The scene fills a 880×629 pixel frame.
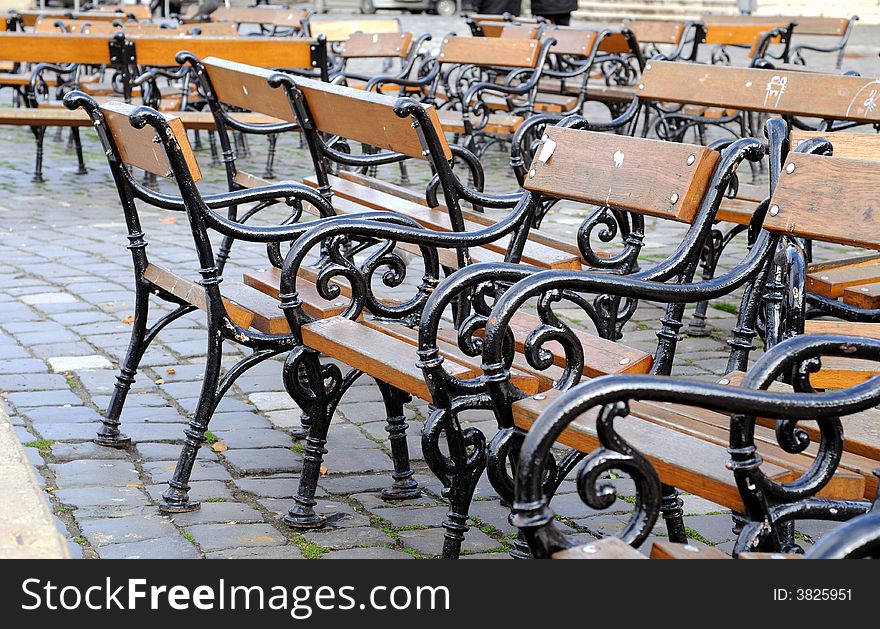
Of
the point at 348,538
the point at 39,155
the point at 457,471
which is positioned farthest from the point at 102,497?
the point at 39,155

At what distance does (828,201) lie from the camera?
298cm

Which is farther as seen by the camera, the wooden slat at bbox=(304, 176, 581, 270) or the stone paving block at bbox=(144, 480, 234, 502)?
the wooden slat at bbox=(304, 176, 581, 270)

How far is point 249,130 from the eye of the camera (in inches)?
219

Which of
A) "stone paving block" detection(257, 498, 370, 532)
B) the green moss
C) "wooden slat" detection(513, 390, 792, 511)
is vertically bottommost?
the green moss

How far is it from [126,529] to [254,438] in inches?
31.5

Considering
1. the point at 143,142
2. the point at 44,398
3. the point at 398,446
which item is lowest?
the point at 44,398

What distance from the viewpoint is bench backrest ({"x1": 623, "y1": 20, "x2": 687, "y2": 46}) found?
10836mm

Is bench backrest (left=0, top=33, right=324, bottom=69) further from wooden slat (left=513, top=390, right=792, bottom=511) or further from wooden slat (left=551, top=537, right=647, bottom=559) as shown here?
wooden slat (left=551, top=537, right=647, bottom=559)

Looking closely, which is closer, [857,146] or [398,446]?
[398,446]

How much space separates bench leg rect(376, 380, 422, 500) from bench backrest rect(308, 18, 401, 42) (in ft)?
26.8

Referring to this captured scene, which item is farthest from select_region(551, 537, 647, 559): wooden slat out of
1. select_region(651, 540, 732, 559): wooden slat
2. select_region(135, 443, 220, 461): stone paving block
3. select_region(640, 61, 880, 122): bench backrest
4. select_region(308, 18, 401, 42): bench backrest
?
select_region(308, 18, 401, 42): bench backrest

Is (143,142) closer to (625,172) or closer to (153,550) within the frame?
(153,550)

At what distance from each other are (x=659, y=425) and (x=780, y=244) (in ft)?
3.07
